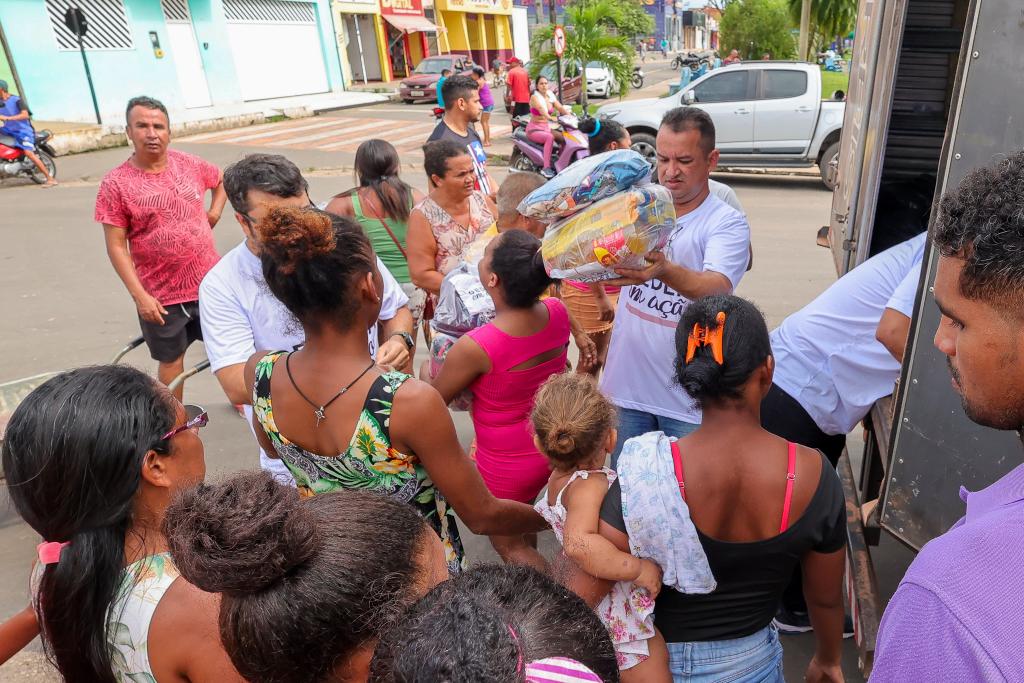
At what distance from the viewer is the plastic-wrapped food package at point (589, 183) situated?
87.0 inches

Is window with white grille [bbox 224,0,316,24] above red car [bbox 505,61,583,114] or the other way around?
above

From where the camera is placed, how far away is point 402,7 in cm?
3219

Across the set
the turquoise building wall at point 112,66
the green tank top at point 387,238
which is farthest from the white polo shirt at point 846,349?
the turquoise building wall at point 112,66

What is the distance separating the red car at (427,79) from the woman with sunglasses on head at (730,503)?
76.5ft

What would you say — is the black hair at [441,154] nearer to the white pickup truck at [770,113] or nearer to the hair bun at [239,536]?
the hair bun at [239,536]

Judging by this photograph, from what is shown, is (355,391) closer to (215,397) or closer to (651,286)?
(651,286)

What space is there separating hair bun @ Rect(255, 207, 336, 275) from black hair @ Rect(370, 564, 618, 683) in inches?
39.1

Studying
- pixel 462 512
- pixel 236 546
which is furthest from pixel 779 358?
pixel 236 546

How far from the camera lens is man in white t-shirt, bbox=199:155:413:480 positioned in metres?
2.51

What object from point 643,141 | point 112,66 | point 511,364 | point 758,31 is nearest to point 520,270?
point 511,364

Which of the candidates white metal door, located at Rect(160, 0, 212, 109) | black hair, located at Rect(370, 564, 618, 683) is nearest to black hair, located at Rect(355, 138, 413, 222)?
black hair, located at Rect(370, 564, 618, 683)

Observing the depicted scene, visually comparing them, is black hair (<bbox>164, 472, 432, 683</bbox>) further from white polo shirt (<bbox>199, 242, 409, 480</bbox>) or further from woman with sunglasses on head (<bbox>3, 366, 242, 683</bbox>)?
white polo shirt (<bbox>199, 242, 409, 480</bbox>)

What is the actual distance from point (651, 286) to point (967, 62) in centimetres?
126

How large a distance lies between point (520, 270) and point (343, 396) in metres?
0.87
